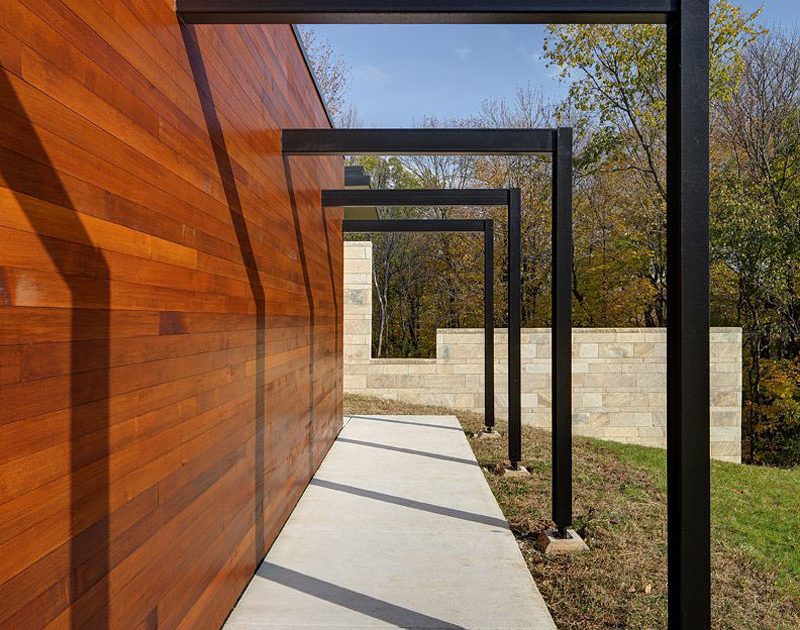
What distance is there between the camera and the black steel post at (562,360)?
3799 millimetres

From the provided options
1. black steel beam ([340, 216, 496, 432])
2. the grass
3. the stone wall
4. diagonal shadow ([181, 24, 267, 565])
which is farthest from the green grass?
diagonal shadow ([181, 24, 267, 565])

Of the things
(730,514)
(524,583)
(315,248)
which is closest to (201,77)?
(524,583)

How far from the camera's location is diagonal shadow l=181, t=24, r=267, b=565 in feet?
Answer: 7.75

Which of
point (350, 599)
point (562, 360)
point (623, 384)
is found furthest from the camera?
point (623, 384)

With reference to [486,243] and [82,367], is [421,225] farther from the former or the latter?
[82,367]

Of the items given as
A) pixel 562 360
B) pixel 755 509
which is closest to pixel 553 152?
pixel 562 360

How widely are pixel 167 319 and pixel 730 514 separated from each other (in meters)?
5.52

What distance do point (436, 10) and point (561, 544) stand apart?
10.1ft

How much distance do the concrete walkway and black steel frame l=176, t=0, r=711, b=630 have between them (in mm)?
878

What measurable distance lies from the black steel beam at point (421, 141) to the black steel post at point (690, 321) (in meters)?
1.92

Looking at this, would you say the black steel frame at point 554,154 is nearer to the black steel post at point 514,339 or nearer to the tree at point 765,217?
the black steel post at point 514,339

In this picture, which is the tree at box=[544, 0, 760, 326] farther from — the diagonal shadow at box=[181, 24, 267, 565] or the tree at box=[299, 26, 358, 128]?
the diagonal shadow at box=[181, 24, 267, 565]

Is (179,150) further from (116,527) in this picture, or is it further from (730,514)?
(730,514)

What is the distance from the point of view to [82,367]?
147 cm
